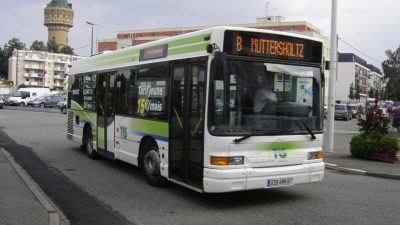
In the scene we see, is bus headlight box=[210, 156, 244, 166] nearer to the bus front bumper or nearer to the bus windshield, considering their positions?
the bus front bumper

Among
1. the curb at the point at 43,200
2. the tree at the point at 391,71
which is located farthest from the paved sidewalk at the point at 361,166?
the tree at the point at 391,71

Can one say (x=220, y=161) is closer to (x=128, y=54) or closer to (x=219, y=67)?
(x=219, y=67)

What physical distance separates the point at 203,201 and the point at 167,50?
9.31 ft

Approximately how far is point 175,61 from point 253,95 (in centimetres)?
175

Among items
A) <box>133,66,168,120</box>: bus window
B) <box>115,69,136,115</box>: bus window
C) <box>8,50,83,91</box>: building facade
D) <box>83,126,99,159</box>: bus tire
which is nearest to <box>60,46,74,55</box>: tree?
<box>8,50,83,91</box>: building facade

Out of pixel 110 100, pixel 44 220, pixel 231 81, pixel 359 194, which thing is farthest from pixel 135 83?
pixel 359 194

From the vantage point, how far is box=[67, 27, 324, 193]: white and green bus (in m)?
7.31

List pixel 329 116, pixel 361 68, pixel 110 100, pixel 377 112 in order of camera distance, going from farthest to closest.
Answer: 1. pixel 361 68
2. pixel 329 116
3. pixel 377 112
4. pixel 110 100

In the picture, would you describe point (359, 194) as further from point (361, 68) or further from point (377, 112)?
point (361, 68)

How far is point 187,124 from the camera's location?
7.92m

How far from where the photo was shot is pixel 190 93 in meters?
7.93

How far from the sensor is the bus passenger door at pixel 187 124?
24.9 ft

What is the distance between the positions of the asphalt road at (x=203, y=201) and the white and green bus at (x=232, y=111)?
1.32ft

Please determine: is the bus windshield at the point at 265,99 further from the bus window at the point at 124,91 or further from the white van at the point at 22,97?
the white van at the point at 22,97
